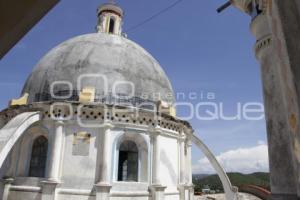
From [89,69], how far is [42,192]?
18.5ft

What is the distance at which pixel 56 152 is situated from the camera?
9922 mm

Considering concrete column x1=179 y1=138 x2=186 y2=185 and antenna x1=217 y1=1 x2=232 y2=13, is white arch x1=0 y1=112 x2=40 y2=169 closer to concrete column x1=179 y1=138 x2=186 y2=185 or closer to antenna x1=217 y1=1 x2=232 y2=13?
concrete column x1=179 y1=138 x2=186 y2=185

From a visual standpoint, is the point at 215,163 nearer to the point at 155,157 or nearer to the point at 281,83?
the point at 155,157

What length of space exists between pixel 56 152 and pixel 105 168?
2.07 metres

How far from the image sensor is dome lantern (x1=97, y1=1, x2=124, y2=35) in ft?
56.4

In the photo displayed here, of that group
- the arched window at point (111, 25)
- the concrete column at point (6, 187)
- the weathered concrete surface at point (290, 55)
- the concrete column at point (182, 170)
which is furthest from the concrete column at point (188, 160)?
the weathered concrete surface at point (290, 55)

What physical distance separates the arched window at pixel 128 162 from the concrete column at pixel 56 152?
99.5 inches

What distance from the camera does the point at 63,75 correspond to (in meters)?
11.7

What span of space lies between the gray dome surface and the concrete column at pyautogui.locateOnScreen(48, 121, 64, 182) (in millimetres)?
1700

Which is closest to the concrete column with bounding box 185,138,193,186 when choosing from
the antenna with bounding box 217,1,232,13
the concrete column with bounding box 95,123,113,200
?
the concrete column with bounding box 95,123,113,200

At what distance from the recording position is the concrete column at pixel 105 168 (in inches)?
375

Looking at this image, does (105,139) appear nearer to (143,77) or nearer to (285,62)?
(143,77)

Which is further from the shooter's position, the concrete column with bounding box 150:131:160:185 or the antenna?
the concrete column with bounding box 150:131:160:185

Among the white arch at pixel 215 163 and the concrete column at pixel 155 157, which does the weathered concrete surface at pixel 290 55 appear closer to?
the concrete column at pixel 155 157
